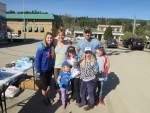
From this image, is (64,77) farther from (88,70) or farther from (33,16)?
(33,16)

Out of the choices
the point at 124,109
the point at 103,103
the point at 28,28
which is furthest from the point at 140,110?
the point at 28,28

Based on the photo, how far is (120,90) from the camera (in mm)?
8023

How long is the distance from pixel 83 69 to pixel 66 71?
19.4 inches

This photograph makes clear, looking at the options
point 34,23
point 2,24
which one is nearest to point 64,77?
point 2,24

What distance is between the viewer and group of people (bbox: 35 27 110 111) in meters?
5.60

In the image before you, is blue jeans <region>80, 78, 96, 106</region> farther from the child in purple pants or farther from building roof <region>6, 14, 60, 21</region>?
building roof <region>6, 14, 60, 21</region>

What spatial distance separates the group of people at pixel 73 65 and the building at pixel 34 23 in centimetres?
6017

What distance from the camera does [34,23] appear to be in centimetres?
6794

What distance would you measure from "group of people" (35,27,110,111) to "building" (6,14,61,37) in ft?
197

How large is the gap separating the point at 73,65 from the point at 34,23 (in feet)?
Answer: 210

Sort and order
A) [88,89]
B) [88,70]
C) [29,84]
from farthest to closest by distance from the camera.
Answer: [29,84], [88,89], [88,70]

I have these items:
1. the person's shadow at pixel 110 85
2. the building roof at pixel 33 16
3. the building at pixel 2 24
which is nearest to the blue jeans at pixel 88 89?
the person's shadow at pixel 110 85

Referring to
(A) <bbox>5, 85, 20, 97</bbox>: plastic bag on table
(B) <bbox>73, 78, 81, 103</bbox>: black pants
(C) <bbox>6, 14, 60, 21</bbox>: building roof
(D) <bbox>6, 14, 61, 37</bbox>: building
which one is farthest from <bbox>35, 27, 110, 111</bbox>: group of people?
(C) <bbox>6, 14, 60, 21</bbox>: building roof

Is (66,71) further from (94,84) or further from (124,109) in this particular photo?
(124,109)
